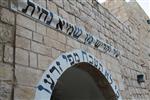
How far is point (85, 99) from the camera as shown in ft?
16.3

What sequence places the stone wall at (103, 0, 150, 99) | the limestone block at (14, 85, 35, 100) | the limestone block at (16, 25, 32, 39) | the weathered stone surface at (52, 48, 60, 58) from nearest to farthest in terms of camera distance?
the limestone block at (14, 85, 35, 100) < the limestone block at (16, 25, 32, 39) < the weathered stone surface at (52, 48, 60, 58) < the stone wall at (103, 0, 150, 99)

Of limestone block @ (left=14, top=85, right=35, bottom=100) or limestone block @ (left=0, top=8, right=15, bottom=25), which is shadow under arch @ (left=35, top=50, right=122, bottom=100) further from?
limestone block @ (left=0, top=8, right=15, bottom=25)

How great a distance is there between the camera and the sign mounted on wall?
2.77 metres

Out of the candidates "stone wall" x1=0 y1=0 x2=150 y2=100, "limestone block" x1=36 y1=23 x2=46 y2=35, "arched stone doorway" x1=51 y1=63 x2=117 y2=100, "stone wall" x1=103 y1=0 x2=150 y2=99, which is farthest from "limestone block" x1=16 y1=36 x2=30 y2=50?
"stone wall" x1=103 y1=0 x2=150 y2=99

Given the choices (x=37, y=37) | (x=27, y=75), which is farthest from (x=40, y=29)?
(x=27, y=75)

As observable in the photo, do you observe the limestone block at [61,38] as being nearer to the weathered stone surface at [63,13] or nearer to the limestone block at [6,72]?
the weathered stone surface at [63,13]

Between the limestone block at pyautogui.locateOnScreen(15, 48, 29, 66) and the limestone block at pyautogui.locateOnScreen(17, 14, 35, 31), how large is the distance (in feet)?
0.88

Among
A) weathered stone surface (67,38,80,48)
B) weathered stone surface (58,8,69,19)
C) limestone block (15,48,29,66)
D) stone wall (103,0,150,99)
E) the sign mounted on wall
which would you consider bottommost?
limestone block (15,48,29,66)

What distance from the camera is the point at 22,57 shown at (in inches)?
103

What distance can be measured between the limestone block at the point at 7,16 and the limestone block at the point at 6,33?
0.05 meters

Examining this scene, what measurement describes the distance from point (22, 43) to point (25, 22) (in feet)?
0.77

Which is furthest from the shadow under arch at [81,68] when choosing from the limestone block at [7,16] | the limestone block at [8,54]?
the limestone block at [7,16]

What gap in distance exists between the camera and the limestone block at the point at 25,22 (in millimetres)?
2722

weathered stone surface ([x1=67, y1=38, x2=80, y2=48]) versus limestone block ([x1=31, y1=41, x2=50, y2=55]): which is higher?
weathered stone surface ([x1=67, y1=38, x2=80, y2=48])
